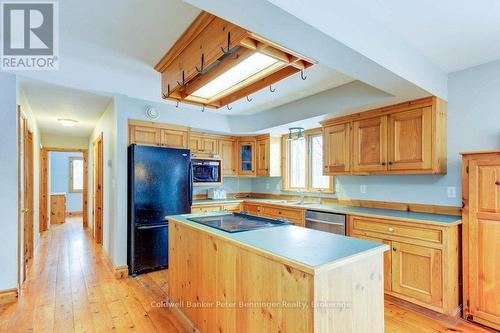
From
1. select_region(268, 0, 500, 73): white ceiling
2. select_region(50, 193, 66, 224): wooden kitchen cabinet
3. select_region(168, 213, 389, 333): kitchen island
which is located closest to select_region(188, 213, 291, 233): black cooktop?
select_region(168, 213, 389, 333): kitchen island

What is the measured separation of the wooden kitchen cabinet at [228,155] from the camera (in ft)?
16.2

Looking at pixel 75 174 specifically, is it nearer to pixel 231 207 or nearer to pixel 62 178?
pixel 62 178

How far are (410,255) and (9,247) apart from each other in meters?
4.08

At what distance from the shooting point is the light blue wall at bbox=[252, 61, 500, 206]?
2496 mm

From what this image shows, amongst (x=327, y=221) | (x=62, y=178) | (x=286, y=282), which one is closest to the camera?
(x=286, y=282)

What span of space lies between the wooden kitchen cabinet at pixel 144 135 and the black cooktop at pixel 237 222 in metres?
1.82

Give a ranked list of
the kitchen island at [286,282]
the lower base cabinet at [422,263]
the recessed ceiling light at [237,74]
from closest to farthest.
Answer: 1. the kitchen island at [286,282]
2. the recessed ceiling light at [237,74]
3. the lower base cabinet at [422,263]

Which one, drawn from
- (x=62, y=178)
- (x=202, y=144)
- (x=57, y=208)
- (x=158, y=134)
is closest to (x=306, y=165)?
(x=202, y=144)

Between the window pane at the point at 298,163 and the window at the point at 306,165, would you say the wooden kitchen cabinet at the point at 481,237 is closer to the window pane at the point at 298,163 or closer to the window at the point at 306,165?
the window at the point at 306,165

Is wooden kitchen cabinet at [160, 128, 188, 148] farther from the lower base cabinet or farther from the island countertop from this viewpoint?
the lower base cabinet

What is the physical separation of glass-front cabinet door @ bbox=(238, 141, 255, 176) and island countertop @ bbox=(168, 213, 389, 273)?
309cm

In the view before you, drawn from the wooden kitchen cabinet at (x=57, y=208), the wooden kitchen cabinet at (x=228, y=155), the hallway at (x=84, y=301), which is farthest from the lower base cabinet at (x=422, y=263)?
the wooden kitchen cabinet at (x=57, y=208)

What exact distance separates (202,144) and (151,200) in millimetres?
1505

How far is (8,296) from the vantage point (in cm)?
268
